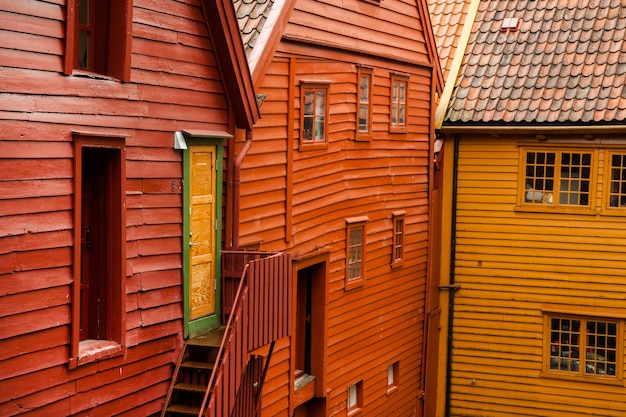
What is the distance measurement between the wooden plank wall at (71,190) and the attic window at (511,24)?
37.9ft

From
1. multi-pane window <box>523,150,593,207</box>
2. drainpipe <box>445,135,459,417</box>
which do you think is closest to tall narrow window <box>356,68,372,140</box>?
drainpipe <box>445,135,459,417</box>

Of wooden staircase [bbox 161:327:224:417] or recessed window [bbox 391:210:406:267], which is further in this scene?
recessed window [bbox 391:210:406:267]

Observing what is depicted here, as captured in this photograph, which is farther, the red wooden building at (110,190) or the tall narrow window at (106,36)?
the tall narrow window at (106,36)

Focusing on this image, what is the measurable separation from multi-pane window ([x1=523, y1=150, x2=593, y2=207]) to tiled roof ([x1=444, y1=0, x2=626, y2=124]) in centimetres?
77

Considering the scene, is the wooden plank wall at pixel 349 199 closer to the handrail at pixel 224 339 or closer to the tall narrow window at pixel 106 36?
the handrail at pixel 224 339

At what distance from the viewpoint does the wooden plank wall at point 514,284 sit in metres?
21.8

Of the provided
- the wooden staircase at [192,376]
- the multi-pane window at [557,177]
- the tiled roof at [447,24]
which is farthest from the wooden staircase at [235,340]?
the tiled roof at [447,24]

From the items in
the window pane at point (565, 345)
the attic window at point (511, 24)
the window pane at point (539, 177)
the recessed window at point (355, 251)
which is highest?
the attic window at point (511, 24)

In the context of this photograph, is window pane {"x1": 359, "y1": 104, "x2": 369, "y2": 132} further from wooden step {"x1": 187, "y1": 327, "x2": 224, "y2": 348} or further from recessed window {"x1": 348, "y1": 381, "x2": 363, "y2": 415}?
wooden step {"x1": 187, "y1": 327, "x2": 224, "y2": 348}

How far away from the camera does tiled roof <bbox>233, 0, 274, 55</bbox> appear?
15.3m

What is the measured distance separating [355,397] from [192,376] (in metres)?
7.26

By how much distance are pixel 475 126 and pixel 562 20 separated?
3248mm

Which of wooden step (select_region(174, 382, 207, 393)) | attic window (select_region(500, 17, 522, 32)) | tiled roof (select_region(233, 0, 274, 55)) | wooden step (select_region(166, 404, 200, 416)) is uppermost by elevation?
attic window (select_region(500, 17, 522, 32))

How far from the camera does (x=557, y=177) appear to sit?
22094 millimetres
